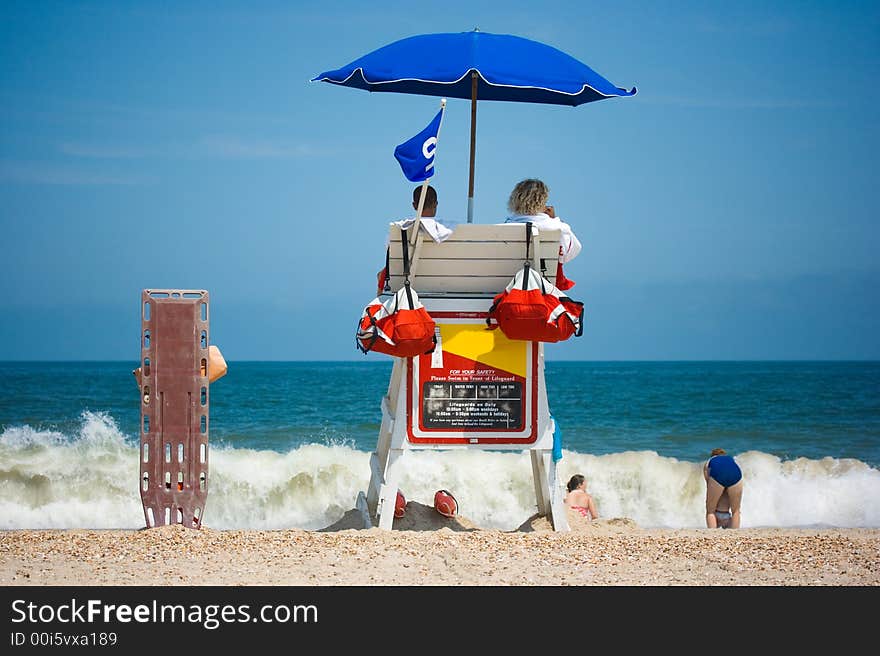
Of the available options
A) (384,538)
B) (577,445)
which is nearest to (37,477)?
(384,538)

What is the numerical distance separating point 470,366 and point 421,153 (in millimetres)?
1355

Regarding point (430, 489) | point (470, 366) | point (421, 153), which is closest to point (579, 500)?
point (470, 366)

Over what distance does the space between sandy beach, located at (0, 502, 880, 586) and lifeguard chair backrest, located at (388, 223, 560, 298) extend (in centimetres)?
153

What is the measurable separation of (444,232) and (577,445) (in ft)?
48.4

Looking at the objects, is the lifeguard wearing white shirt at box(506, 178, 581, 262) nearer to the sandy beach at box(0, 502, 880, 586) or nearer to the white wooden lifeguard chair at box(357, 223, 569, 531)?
the white wooden lifeguard chair at box(357, 223, 569, 531)

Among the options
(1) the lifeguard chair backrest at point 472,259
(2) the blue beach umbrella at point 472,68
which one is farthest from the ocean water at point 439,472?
(2) the blue beach umbrella at point 472,68

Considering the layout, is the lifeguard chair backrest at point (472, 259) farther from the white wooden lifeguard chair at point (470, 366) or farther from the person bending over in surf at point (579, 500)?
the person bending over in surf at point (579, 500)

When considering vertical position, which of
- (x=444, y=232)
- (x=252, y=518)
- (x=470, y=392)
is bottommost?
(x=252, y=518)

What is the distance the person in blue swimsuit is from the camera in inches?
322

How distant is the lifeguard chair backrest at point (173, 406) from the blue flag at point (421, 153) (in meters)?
1.48
